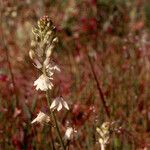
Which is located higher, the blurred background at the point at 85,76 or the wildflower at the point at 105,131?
the blurred background at the point at 85,76

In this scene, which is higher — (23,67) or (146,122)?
(23,67)

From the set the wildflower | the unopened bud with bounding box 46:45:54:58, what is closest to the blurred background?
the wildflower

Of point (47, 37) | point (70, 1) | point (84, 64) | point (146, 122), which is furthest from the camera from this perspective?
point (70, 1)

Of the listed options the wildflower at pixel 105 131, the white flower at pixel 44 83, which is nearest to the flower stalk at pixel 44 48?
the white flower at pixel 44 83

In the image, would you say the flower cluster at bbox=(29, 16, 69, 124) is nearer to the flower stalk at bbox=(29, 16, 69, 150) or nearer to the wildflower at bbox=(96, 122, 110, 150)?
the flower stalk at bbox=(29, 16, 69, 150)

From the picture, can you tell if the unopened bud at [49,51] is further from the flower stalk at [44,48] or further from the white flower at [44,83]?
the white flower at [44,83]

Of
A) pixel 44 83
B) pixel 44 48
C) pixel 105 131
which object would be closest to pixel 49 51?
pixel 44 48

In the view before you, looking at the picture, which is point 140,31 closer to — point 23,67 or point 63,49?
point 63,49

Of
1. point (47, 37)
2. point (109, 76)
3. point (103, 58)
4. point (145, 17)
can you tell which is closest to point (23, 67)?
point (103, 58)
